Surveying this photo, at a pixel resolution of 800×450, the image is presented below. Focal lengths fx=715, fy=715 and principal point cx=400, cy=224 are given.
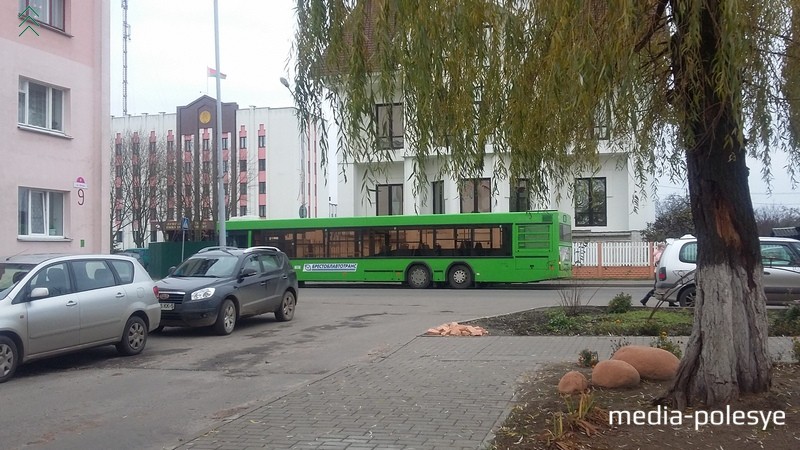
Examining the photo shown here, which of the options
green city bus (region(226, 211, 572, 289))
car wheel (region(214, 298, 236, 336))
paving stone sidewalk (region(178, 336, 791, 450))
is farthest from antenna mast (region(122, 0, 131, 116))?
paving stone sidewalk (region(178, 336, 791, 450))

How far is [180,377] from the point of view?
32.0 feet

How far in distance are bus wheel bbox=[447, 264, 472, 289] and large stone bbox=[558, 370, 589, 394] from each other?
1991 cm

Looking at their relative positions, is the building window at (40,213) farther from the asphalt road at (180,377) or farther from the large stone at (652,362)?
the large stone at (652,362)

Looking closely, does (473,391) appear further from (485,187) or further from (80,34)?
(80,34)

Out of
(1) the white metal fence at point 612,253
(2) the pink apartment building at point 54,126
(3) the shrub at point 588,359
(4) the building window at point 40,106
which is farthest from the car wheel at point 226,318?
(1) the white metal fence at point 612,253

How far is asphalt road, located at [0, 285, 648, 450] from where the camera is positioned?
6.96m

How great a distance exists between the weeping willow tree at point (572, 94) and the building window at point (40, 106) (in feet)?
46.4

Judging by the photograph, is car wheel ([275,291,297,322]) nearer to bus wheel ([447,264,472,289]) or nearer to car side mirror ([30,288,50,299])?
car side mirror ([30,288,50,299])

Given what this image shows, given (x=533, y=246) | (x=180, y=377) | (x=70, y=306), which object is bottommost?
(x=180, y=377)

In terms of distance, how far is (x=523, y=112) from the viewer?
249 inches

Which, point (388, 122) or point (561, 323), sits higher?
point (388, 122)

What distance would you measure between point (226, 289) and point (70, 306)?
3.97m

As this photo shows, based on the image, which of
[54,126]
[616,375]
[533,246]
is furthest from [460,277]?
[616,375]

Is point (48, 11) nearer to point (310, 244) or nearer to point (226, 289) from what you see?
point (226, 289)
